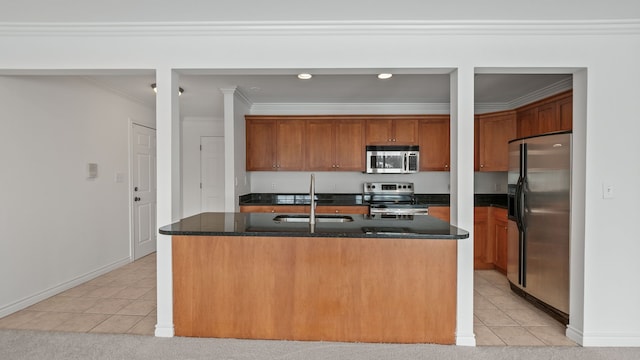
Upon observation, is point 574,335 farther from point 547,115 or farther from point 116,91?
point 116,91

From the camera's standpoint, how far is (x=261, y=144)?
4816mm

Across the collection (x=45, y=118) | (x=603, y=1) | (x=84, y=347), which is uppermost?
(x=603, y=1)

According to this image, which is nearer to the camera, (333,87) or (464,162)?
(464,162)

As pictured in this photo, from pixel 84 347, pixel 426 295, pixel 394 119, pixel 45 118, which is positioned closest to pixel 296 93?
pixel 394 119

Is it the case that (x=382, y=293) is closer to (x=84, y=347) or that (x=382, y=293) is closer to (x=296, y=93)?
(x=84, y=347)

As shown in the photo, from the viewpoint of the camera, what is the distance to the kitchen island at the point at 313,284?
7.62 feet

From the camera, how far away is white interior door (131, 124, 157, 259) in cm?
475

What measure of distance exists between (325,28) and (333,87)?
1.57 m

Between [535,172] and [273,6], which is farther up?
[273,6]

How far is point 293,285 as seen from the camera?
7.77 ft

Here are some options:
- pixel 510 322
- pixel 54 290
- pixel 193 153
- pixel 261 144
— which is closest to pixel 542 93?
pixel 510 322

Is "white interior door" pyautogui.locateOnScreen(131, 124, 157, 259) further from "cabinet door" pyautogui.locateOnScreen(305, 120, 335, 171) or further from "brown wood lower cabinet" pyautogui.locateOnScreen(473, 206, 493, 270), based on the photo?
"brown wood lower cabinet" pyautogui.locateOnScreen(473, 206, 493, 270)

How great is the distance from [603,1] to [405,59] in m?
1.28

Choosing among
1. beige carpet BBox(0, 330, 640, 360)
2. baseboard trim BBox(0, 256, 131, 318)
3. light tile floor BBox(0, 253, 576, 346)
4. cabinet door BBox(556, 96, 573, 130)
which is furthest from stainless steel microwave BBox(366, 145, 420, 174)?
baseboard trim BBox(0, 256, 131, 318)
